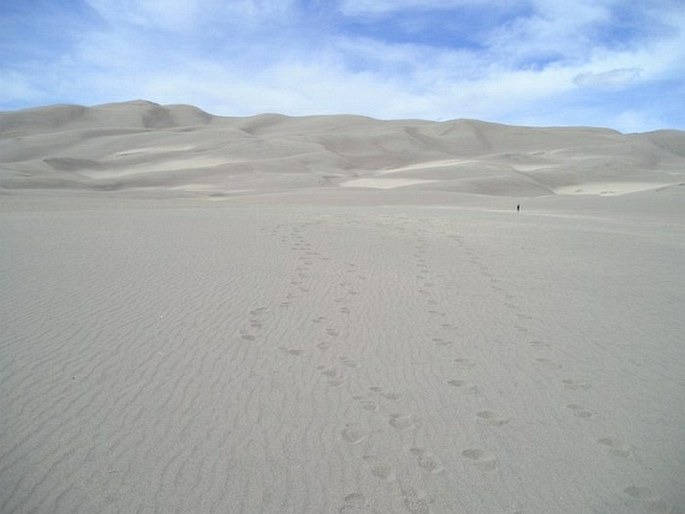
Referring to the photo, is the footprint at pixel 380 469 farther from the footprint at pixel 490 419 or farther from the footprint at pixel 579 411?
the footprint at pixel 579 411

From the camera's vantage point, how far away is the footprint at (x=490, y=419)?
4.05 metres

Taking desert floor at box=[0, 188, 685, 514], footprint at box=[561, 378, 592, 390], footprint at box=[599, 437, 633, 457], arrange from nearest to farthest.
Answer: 1. desert floor at box=[0, 188, 685, 514]
2. footprint at box=[599, 437, 633, 457]
3. footprint at box=[561, 378, 592, 390]

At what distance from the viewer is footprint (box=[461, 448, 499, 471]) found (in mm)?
3496

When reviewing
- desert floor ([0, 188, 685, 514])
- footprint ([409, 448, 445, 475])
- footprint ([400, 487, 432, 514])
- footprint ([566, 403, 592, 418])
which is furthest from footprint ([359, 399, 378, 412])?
footprint ([566, 403, 592, 418])

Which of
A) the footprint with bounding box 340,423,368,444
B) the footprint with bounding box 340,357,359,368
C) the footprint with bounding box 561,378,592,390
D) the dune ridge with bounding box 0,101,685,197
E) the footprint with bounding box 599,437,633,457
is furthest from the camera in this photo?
the dune ridge with bounding box 0,101,685,197

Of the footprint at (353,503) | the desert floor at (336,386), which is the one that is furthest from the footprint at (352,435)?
the footprint at (353,503)

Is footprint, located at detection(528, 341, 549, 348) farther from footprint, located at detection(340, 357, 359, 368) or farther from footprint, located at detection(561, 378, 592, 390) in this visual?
footprint, located at detection(340, 357, 359, 368)

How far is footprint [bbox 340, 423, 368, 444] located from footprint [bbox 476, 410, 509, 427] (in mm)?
899

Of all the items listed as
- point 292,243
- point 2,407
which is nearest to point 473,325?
point 2,407

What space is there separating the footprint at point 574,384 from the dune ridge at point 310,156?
109ft

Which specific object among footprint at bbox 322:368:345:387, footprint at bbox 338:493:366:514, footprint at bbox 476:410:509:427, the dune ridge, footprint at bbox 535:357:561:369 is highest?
the dune ridge

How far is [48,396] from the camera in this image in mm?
4242

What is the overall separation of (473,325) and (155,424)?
375 centimetres

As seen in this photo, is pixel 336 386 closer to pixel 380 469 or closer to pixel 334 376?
pixel 334 376
